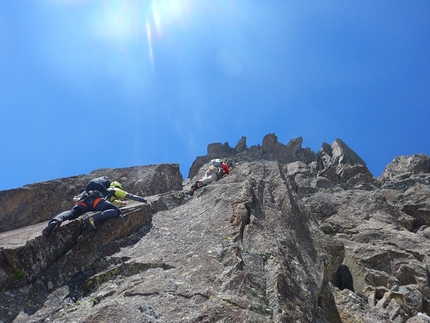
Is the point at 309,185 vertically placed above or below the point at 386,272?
above

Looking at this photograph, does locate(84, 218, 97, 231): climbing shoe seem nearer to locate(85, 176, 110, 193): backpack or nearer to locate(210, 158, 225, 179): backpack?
locate(85, 176, 110, 193): backpack

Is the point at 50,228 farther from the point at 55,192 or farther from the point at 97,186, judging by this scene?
the point at 55,192

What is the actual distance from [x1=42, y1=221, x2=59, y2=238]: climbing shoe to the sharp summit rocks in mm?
301

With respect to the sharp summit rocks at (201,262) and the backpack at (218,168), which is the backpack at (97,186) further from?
the backpack at (218,168)

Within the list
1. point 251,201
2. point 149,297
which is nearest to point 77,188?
point 251,201

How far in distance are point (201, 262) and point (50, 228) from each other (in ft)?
21.5

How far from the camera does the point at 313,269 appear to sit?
14914 millimetres

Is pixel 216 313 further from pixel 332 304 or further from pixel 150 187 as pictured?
pixel 150 187

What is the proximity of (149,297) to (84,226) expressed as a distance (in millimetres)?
6230

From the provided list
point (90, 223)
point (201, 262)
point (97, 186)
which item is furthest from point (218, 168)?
point (201, 262)

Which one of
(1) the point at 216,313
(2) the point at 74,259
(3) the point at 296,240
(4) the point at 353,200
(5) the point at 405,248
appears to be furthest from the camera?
(4) the point at 353,200

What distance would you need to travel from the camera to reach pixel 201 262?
38.8 feet

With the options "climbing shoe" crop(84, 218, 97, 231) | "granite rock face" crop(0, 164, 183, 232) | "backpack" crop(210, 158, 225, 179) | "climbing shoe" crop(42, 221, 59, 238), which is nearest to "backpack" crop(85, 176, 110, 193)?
"climbing shoe" crop(84, 218, 97, 231)

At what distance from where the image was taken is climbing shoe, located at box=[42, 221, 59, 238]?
13.1m
